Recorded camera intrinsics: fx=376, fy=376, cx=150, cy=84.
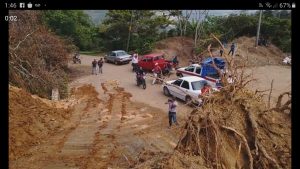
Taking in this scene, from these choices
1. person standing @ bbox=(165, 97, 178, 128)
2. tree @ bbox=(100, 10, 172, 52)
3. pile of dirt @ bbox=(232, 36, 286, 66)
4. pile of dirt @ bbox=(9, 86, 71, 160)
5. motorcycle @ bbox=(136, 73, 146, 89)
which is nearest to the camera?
pile of dirt @ bbox=(9, 86, 71, 160)

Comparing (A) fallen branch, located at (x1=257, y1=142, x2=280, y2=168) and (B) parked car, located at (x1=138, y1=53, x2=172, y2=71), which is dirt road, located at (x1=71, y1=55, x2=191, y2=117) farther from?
(A) fallen branch, located at (x1=257, y1=142, x2=280, y2=168)

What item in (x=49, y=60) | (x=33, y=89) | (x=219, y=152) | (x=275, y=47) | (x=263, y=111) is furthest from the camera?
(x=275, y=47)

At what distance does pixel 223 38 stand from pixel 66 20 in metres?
13.6

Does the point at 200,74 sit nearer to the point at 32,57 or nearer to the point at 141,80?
the point at 141,80

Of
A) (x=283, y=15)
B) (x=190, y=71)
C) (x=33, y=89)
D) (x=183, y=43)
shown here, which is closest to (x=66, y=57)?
(x=33, y=89)

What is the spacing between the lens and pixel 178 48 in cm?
3155

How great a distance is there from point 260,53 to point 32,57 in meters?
17.8

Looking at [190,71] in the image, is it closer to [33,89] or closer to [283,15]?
[33,89]

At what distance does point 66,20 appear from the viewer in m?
32.5

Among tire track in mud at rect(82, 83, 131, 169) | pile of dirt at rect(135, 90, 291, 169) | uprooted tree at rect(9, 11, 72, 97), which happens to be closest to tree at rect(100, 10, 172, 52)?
uprooted tree at rect(9, 11, 72, 97)

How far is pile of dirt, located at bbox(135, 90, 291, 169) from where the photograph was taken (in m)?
9.81

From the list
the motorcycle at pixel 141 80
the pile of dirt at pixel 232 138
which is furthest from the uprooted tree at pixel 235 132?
the motorcycle at pixel 141 80

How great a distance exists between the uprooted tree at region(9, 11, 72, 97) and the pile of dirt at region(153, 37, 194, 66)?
440 inches

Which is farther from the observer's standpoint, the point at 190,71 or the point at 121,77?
the point at 121,77
